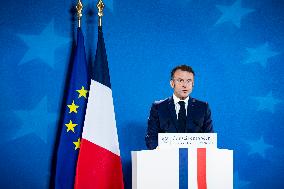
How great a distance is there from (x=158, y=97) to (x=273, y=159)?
1.26 m

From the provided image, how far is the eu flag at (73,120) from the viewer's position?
3.24 meters

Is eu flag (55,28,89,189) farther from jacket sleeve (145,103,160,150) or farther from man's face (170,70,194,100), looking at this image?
man's face (170,70,194,100)

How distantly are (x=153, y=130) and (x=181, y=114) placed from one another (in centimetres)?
23

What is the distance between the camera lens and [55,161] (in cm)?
340

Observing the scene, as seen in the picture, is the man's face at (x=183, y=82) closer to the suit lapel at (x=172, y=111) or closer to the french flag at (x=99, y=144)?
the suit lapel at (x=172, y=111)

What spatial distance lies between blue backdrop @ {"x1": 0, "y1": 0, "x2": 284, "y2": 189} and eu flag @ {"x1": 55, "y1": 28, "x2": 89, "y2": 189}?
15 cm

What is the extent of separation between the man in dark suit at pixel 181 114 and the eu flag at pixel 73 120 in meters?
0.69

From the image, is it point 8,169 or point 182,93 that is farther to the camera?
point 8,169

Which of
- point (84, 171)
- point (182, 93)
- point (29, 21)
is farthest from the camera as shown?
point (29, 21)

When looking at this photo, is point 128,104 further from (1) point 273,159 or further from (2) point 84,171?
(1) point 273,159

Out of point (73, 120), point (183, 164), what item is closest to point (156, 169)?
point (183, 164)

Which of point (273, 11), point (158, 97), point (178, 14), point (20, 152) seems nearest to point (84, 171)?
point (20, 152)

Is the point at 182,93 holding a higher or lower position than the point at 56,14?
lower

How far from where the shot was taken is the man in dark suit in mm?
2883
